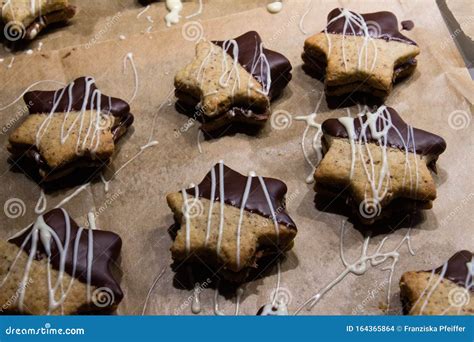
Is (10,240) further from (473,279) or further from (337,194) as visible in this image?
(473,279)

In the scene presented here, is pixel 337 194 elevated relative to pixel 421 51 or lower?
lower

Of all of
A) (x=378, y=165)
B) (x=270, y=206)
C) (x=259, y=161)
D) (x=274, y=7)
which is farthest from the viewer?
(x=274, y=7)

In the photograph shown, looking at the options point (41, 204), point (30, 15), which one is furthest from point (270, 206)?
point (30, 15)

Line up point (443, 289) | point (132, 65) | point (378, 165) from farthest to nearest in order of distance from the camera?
point (132, 65), point (378, 165), point (443, 289)

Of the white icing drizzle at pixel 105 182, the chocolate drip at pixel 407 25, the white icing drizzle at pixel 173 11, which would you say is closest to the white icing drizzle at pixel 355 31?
the chocolate drip at pixel 407 25

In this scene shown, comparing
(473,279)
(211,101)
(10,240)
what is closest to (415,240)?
(473,279)

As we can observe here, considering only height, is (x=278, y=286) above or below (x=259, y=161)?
below

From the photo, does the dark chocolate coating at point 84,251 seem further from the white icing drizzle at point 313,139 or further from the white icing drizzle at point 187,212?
the white icing drizzle at point 313,139

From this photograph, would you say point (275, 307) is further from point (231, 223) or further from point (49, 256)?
point (49, 256)
